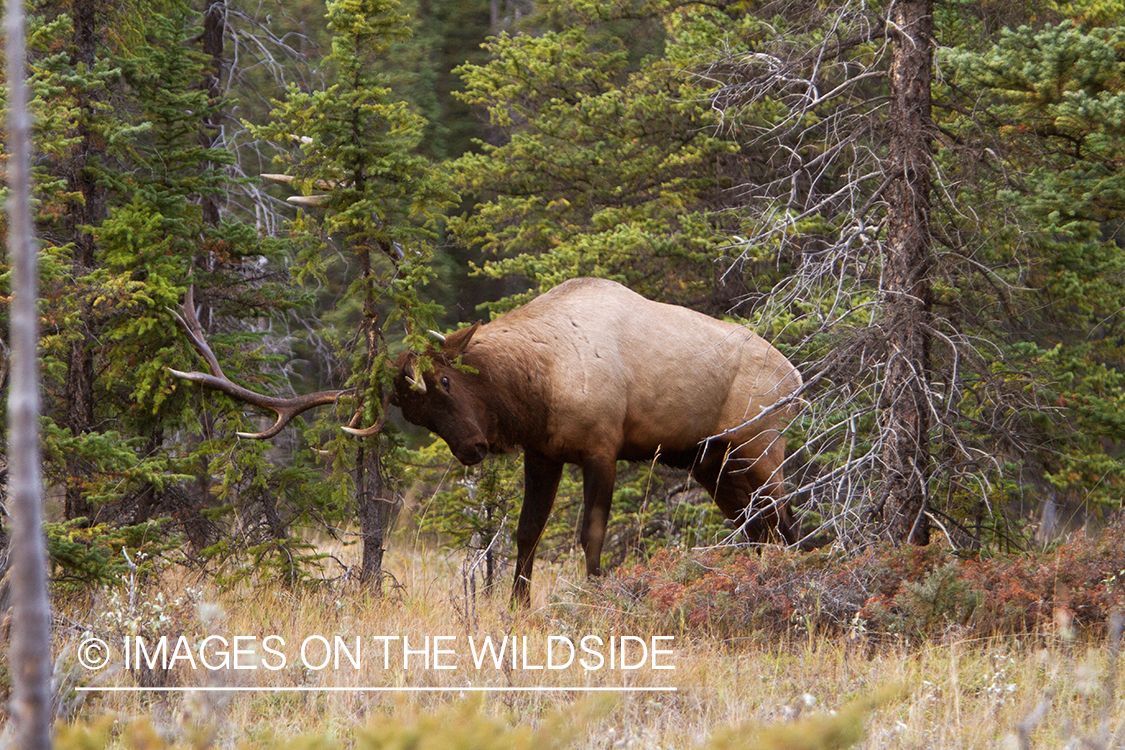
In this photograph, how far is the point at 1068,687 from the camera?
167 inches

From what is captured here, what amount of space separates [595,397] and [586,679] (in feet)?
10.5

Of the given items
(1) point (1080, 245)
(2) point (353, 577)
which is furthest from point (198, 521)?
(1) point (1080, 245)

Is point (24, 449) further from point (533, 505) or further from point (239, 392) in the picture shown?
point (533, 505)

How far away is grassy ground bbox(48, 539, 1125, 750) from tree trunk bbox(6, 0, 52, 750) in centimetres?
111

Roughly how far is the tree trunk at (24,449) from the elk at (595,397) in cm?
483

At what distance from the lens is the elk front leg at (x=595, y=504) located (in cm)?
746

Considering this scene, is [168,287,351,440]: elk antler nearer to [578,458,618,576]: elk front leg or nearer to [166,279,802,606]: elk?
[166,279,802,606]: elk

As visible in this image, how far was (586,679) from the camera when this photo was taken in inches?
179

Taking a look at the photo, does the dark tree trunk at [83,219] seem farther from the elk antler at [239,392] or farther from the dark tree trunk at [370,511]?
the dark tree trunk at [370,511]

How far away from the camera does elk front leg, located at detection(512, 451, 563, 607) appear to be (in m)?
7.48

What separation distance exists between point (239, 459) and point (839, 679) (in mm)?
4309

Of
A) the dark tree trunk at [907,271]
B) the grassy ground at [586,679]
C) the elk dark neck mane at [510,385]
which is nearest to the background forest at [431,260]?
the dark tree trunk at [907,271]

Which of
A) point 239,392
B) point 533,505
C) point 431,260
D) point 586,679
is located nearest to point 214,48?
point 431,260

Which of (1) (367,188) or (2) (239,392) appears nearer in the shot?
(1) (367,188)
